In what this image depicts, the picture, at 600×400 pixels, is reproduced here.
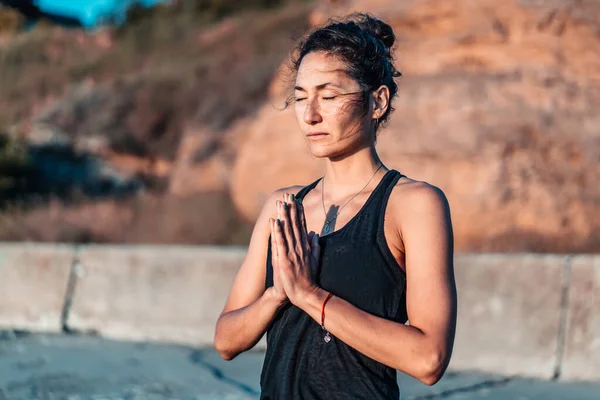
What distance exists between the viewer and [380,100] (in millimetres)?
2135

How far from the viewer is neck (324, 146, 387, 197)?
2141 mm

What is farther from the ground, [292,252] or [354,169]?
[354,169]

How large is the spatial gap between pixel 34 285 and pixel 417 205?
505 centimetres

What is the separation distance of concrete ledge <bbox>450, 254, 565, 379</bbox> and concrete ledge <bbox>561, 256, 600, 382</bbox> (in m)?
0.08

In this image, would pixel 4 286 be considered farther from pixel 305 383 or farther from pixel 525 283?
pixel 305 383

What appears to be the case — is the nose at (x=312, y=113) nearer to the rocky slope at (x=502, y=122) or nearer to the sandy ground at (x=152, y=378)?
the sandy ground at (x=152, y=378)

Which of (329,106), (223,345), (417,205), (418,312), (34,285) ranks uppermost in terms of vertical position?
(329,106)

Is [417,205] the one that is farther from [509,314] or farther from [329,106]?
[509,314]

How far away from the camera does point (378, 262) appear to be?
6.37 ft

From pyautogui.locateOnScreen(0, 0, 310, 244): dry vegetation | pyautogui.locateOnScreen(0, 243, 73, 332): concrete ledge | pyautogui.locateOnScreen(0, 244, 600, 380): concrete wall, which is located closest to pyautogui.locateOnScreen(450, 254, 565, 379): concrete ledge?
pyautogui.locateOnScreen(0, 244, 600, 380): concrete wall

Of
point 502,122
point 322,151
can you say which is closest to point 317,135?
point 322,151

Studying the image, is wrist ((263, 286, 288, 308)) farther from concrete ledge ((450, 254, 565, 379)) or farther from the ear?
concrete ledge ((450, 254, 565, 379))

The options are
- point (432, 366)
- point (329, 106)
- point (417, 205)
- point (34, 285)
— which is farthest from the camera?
point (34, 285)

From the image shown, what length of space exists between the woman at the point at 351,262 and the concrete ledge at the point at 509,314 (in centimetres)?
317
